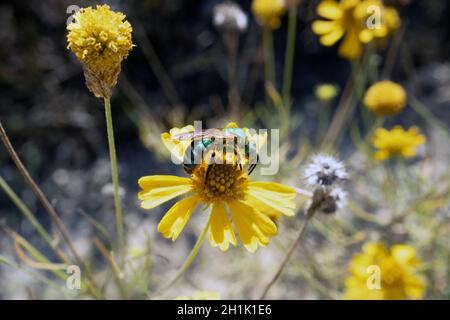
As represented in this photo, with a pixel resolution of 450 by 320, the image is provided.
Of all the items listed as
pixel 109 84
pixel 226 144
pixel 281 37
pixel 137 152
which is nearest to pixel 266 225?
pixel 226 144

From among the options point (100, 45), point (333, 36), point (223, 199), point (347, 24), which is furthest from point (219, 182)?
point (347, 24)

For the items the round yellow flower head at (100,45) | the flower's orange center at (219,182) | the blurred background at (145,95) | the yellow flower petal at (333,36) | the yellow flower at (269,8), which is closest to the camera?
the round yellow flower head at (100,45)

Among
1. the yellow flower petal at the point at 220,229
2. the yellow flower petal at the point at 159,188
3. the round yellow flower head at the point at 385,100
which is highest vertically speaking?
the round yellow flower head at the point at 385,100

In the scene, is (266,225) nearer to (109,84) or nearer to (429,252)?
(109,84)

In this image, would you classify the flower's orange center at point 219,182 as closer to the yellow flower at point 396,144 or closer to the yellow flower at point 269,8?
the yellow flower at point 396,144

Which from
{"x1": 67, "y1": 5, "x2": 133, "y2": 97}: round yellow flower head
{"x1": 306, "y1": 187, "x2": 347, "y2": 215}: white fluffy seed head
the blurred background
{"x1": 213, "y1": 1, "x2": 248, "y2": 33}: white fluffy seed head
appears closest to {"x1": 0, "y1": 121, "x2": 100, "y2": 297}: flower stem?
{"x1": 67, "y1": 5, "x2": 133, "y2": 97}: round yellow flower head

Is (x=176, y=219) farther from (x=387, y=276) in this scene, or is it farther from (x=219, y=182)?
(x=387, y=276)

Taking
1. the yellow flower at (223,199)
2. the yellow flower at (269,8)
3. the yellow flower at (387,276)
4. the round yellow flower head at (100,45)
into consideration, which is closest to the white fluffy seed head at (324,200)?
the yellow flower at (223,199)
